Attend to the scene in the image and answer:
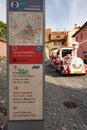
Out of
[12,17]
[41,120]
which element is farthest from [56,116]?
[12,17]

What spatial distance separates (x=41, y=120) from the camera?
4.02 meters

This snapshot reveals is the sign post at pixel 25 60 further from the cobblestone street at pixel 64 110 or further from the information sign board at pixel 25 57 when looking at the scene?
the cobblestone street at pixel 64 110

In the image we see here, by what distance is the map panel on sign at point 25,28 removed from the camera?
375cm

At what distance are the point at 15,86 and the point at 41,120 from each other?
0.81 m

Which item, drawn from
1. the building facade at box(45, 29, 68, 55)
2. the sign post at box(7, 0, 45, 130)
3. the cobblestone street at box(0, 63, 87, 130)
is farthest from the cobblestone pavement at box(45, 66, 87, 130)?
the building facade at box(45, 29, 68, 55)

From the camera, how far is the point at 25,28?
378cm

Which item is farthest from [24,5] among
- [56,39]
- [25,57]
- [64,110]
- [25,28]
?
[56,39]

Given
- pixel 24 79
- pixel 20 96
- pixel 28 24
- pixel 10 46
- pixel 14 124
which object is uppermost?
pixel 28 24

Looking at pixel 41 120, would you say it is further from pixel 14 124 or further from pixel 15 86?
pixel 15 86

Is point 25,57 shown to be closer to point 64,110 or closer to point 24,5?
point 24,5

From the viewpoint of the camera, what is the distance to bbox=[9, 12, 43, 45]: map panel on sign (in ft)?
12.3

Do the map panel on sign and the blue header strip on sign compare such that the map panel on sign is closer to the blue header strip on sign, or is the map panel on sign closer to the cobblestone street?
the blue header strip on sign

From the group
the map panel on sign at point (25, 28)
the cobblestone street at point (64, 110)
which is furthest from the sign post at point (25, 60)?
the cobblestone street at point (64, 110)

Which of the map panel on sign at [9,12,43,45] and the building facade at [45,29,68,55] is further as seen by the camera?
the building facade at [45,29,68,55]
